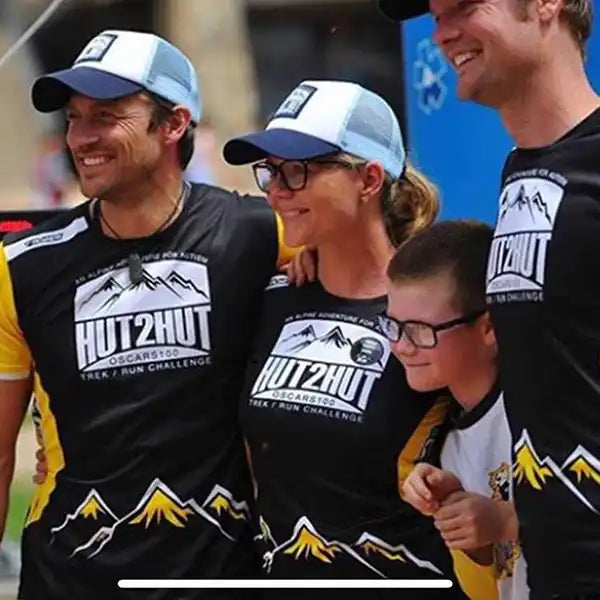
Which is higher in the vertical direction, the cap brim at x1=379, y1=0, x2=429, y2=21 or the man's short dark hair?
the cap brim at x1=379, y1=0, x2=429, y2=21

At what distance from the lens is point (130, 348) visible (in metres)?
2.56

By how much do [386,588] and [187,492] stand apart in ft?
1.29

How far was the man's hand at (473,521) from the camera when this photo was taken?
6.83ft

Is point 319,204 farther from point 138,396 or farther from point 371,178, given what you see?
point 138,396

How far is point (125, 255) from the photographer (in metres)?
2.62

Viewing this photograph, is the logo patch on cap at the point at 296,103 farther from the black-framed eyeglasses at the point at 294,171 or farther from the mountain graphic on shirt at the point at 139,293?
the mountain graphic on shirt at the point at 139,293

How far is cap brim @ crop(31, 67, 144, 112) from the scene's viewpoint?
257cm

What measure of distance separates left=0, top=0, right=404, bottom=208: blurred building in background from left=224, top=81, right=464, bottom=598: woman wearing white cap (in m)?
6.20

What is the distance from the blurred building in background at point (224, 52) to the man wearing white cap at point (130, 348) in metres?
6.03

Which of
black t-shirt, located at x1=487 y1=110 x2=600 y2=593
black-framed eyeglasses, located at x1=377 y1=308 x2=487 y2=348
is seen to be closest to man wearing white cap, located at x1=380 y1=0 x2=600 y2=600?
black t-shirt, located at x1=487 y1=110 x2=600 y2=593

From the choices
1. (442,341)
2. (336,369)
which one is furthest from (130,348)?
(442,341)

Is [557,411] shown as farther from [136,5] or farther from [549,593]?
[136,5]

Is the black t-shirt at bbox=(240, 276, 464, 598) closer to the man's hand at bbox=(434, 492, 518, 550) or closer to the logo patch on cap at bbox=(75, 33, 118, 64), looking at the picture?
the man's hand at bbox=(434, 492, 518, 550)

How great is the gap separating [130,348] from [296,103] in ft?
1.61
